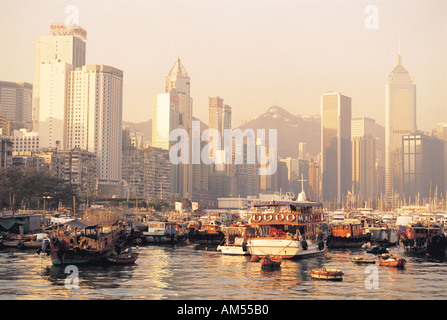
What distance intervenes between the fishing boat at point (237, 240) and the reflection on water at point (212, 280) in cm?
447

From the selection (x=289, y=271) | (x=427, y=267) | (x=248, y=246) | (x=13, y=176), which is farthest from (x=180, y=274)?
(x=13, y=176)

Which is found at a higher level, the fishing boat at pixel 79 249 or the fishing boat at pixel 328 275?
the fishing boat at pixel 79 249

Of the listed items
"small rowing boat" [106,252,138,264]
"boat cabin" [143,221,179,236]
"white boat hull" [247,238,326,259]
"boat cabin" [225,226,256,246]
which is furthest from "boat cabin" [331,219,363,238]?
"small rowing boat" [106,252,138,264]

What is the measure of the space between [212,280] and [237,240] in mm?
29710

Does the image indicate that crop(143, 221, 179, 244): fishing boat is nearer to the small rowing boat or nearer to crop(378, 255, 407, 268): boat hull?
the small rowing boat

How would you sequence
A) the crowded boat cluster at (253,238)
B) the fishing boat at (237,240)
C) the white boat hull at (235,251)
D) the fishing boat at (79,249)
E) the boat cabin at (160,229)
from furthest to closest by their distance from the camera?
the boat cabin at (160,229) → the fishing boat at (237,240) → the white boat hull at (235,251) → the crowded boat cluster at (253,238) → the fishing boat at (79,249)

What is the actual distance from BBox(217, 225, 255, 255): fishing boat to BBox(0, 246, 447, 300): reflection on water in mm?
4473

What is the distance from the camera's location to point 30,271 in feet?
202

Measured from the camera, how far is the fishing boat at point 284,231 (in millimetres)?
73375

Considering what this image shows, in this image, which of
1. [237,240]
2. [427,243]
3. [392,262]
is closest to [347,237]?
[427,243]

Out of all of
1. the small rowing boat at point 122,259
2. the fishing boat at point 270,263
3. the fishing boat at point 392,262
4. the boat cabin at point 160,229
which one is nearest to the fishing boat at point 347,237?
the boat cabin at point 160,229

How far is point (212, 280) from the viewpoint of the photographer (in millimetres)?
56688

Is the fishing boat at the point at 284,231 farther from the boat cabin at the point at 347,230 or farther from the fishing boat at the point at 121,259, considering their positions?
the boat cabin at the point at 347,230

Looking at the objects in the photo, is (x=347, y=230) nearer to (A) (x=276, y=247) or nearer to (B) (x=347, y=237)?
(B) (x=347, y=237)
